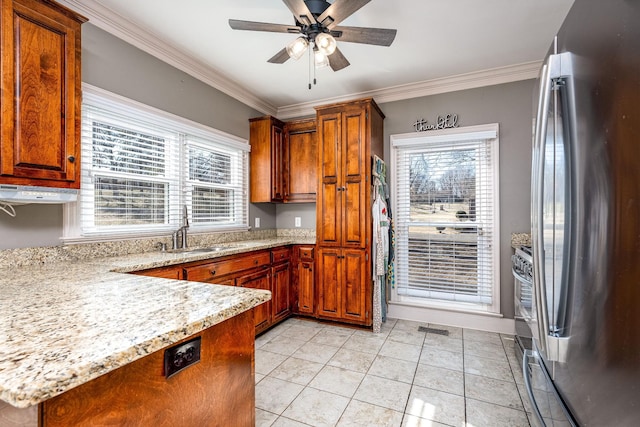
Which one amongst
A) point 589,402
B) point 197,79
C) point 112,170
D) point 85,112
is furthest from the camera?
point 197,79

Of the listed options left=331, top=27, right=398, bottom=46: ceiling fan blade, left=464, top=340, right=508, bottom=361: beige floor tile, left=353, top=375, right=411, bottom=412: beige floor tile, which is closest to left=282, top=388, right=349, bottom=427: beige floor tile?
left=353, top=375, right=411, bottom=412: beige floor tile

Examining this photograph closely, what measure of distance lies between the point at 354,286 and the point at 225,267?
4.56 feet

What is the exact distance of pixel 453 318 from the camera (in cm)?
340

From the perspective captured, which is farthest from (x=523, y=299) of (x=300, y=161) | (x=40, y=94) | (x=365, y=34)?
(x=40, y=94)

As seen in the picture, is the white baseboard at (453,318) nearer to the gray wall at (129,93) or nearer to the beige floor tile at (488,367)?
the beige floor tile at (488,367)

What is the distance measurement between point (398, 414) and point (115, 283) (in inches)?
68.8

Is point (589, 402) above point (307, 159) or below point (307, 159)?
below

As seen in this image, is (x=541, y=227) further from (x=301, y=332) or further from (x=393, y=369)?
(x=301, y=332)

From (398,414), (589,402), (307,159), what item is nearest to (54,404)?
(589,402)

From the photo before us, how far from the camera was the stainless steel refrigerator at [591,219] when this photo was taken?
23.4 inches

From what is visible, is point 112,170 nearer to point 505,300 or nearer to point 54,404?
point 54,404

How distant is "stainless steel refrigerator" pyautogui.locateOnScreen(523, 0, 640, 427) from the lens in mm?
594

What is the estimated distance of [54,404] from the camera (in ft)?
2.04

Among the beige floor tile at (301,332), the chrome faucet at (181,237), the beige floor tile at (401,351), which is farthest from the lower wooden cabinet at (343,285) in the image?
the chrome faucet at (181,237)
